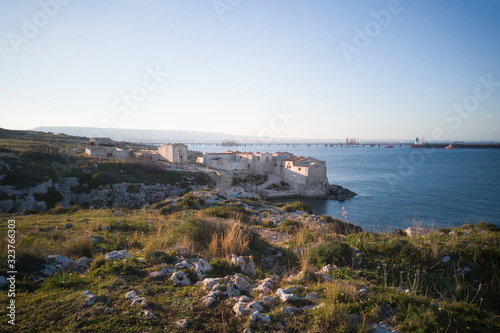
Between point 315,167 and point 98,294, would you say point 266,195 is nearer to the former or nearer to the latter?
point 315,167

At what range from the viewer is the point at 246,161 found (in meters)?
59.8

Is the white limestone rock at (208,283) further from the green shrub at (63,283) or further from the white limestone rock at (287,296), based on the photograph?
the green shrub at (63,283)

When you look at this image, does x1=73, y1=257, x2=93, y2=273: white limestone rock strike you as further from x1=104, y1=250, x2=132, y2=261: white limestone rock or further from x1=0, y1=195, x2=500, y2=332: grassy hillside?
x1=104, y1=250, x2=132, y2=261: white limestone rock

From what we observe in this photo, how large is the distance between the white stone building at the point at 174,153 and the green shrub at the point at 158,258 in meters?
46.9

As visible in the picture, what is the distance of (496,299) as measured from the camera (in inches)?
183

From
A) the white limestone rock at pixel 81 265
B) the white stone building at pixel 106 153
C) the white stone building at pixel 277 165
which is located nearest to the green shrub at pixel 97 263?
the white limestone rock at pixel 81 265

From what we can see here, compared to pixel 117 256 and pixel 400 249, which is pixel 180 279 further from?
pixel 400 249

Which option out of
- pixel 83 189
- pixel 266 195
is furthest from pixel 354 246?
pixel 266 195

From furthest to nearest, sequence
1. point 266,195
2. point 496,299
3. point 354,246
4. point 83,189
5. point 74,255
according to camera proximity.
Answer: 1. point 266,195
2. point 83,189
3. point 354,246
4. point 74,255
5. point 496,299

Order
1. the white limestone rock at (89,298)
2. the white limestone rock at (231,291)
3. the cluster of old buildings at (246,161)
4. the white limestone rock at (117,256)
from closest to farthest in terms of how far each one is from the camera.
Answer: the white limestone rock at (89,298), the white limestone rock at (231,291), the white limestone rock at (117,256), the cluster of old buildings at (246,161)

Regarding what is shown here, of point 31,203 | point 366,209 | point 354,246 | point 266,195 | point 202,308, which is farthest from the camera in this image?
point 266,195

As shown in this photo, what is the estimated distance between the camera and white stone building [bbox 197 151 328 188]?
51812mm

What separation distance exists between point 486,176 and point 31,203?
3507 inches

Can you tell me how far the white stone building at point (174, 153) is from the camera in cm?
5044
